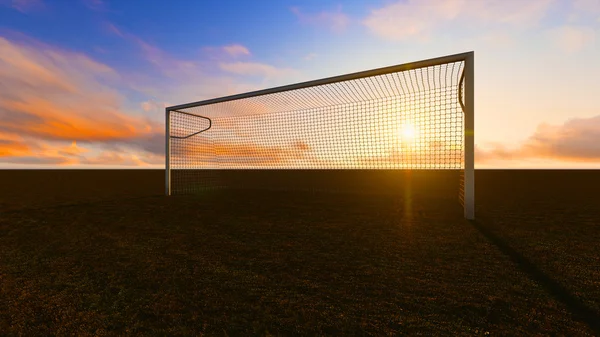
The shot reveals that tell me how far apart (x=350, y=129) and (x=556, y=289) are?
17.3 ft

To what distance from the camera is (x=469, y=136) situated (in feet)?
15.3

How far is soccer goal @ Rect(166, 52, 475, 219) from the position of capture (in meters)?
5.30

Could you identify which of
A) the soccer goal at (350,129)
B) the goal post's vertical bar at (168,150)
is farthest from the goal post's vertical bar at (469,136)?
the goal post's vertical bar at (168,150)

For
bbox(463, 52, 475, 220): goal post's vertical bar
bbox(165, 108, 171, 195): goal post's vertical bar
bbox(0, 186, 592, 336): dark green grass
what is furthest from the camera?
bbox(165, 108, 171, 195): goal post's vertical bar

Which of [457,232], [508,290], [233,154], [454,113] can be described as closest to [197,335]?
[508,290]

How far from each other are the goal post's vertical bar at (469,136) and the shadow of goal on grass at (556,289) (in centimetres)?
150

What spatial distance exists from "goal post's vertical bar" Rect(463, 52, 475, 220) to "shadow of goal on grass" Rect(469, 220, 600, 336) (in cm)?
150

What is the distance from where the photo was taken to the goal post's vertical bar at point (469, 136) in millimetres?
4578

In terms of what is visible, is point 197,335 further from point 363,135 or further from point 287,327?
point 363,135

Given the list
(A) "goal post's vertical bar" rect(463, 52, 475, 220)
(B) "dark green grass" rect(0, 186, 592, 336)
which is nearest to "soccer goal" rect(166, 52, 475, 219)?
(A) "goal post's vertical bar" rect(463, 52, 475, 220)

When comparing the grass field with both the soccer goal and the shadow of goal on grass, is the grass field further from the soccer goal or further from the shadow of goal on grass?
the soccer goal

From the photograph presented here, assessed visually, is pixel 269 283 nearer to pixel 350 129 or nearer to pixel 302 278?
pixel 302 278

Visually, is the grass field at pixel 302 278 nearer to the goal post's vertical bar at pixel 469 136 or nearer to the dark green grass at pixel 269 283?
the dark green grass at pixel 269 283

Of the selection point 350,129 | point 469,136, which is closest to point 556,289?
point 469,136
